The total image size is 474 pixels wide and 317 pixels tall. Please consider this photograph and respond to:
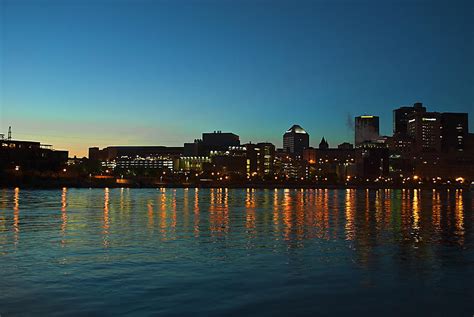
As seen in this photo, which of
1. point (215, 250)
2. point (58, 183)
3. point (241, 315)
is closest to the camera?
point (241, 315)

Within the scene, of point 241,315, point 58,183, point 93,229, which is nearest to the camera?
point 241,315

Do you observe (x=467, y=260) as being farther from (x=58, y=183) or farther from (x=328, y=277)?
(x=58, y=183)

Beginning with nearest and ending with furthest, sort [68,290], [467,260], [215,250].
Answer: [68,290] → [467,260] → [215,250]

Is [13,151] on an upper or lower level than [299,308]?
upper

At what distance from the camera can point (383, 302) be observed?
16.1 meters

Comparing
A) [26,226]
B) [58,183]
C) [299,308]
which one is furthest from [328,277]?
[58,183]

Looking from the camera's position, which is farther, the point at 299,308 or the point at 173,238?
the point at 173,238

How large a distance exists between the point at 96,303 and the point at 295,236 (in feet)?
63.8

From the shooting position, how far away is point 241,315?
1450cm

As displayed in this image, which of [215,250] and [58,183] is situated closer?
[215,250]

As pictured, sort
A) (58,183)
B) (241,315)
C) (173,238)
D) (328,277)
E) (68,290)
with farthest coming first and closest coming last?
(58,183) → (173,238) → (328,277) → (68,290) → (241,315)

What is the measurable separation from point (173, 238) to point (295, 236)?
7.91 metres

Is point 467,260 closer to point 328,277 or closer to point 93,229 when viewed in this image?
point 328,277

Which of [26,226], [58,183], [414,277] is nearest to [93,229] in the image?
[26,226]
